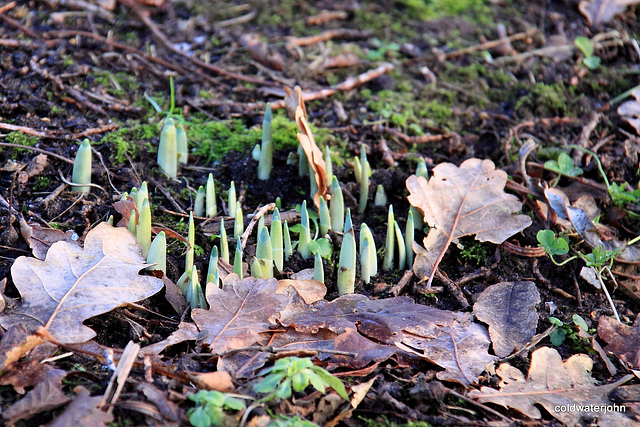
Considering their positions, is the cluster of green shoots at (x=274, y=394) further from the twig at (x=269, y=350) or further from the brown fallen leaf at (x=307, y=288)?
the brown fallen leaf at (x=307, y=288)

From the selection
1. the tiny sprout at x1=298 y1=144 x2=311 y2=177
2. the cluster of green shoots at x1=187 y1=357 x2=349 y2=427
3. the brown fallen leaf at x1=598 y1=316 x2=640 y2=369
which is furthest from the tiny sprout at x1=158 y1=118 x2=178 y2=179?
the brown fallen leaf at x1=598 y1=316 x2=640 y2=369

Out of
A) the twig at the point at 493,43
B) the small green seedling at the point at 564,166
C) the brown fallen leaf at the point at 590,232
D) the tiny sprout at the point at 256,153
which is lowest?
the brown fallen leaf at the point at 590,232

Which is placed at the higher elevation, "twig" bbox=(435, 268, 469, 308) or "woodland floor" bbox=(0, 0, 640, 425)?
"woodland floor" bbox=(0, 0, 640, 425)

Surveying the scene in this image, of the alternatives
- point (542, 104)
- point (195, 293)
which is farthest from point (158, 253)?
point (542, 104)

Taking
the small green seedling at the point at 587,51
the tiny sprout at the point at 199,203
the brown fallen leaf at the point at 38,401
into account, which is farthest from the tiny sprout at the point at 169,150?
the small green seedling at the point at 587,51

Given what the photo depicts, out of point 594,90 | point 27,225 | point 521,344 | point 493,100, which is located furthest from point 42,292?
point 594,90

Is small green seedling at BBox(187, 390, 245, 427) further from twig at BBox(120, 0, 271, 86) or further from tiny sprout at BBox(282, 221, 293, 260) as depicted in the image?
twig at BBox(120, 0, 271, 86)

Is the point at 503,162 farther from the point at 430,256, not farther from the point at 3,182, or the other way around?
the point at 3,182
